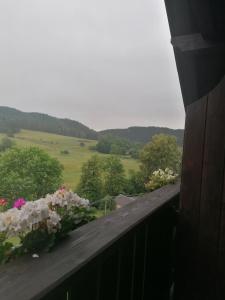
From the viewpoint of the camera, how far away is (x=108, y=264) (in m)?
0.91

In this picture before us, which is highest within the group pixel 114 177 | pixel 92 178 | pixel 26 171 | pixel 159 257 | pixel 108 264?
pixel 108 264

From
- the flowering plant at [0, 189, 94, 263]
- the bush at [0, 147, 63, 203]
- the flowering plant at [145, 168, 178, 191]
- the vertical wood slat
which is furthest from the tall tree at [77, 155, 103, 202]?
the flowering plant at [0, 189, 94, 263]

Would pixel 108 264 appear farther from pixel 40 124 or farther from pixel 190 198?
pixel 40 124

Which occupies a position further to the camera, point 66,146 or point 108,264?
point 66,146

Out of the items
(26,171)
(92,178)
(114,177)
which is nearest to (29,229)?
(114,177)

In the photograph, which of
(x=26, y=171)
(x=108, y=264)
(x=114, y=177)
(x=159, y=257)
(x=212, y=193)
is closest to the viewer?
(x=108, y=264)

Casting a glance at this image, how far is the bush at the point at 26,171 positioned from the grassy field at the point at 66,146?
118 cm

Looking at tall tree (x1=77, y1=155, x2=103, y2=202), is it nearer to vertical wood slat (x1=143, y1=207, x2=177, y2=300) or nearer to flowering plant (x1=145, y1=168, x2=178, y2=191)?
flowering plant (x1=145, y1=168, x2=178, y2=191)

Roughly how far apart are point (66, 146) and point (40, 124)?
2.68 m

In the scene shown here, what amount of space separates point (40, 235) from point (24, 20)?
25051 millimetres

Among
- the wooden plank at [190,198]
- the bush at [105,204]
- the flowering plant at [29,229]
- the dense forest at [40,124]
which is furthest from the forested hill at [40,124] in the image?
the flowering plant at [29,229]

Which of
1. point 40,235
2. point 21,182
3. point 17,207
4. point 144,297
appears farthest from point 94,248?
point 21,182

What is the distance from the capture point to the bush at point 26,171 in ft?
48.4

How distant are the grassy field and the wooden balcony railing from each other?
20.3 feet
